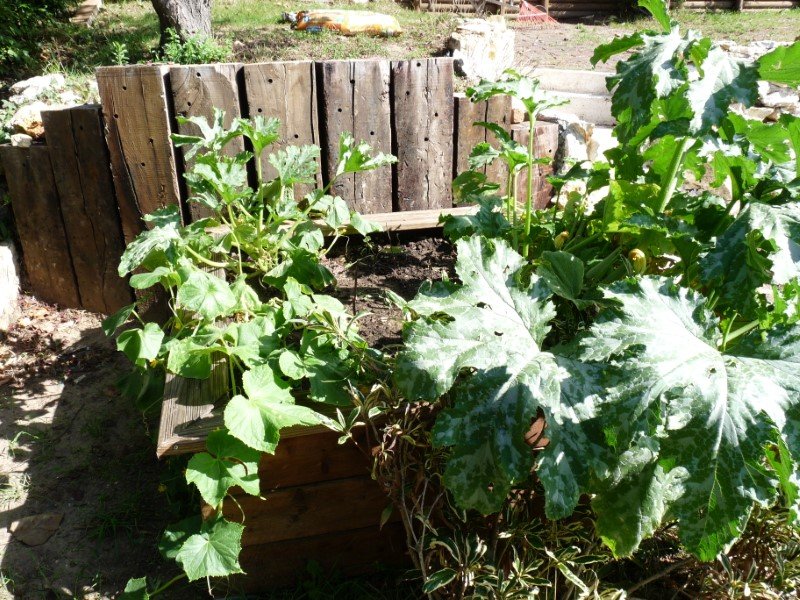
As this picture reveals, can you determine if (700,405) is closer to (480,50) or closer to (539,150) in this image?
(539,150)

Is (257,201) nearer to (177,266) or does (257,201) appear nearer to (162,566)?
(177,266)

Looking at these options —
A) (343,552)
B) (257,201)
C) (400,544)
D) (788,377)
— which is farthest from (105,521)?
(788,377)

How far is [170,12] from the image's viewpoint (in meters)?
5.56

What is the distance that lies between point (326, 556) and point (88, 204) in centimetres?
213

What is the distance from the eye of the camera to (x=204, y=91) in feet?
9.25

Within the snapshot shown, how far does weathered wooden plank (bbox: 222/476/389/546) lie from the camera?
6.79 ft

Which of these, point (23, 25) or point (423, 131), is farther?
point (23, 25)

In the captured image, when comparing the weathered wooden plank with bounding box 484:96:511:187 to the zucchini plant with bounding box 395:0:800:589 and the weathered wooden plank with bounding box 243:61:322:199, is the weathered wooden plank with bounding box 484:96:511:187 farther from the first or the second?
the zucchini plant with bounding box 395:0:800:589


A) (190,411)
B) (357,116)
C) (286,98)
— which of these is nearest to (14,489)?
(190,411)

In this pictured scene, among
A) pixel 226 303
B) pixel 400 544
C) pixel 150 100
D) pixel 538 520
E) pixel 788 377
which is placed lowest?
pixel 400 544

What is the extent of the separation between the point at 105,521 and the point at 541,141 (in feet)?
8.09

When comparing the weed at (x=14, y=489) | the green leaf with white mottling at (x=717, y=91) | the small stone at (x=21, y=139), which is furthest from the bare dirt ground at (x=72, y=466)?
the green leaf with white mottling at (x=717, y=91)

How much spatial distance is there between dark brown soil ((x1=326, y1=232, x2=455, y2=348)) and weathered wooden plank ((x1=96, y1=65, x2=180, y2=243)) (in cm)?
83

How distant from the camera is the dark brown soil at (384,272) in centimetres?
232
